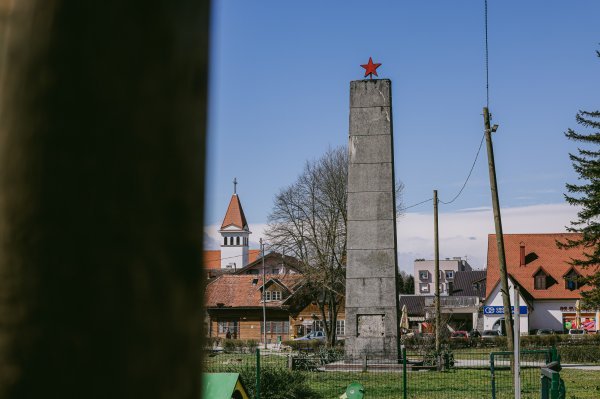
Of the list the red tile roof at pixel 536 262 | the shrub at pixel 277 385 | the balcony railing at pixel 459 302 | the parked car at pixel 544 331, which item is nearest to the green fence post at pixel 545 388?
the shrub at pixel 277 385

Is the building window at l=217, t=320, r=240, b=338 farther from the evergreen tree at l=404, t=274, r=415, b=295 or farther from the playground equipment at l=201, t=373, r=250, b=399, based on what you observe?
the playground equipment at l=201, t=373, r=250, b=399

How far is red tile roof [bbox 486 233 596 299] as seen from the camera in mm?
66812

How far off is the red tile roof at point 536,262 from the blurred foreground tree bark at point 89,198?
67.3 metres

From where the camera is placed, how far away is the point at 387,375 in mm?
23719

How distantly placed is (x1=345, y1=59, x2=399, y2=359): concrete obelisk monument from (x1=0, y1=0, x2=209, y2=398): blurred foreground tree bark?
2426 centimetres

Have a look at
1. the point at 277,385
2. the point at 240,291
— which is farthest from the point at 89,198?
the point at 240,291

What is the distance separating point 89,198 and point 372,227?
80.6ft

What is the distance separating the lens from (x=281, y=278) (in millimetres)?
72250

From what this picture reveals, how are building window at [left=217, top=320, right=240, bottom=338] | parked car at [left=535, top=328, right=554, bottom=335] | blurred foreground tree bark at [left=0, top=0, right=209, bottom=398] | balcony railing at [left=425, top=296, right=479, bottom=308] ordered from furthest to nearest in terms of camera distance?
balcony railing at [left=425, top=296, right=479, bottom=308], building window at [left=217, top=320, right=240, bottom=338], parked car at [left=535, top=328, right=554, bottom=335], blurred foreground tree bark at [left=0, top=0, right=209, bottom=398]

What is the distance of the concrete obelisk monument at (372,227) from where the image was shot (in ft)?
82.6

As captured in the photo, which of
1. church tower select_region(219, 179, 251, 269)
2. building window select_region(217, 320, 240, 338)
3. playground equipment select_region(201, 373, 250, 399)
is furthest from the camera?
church tower select_region(219, 179, 251, 269)

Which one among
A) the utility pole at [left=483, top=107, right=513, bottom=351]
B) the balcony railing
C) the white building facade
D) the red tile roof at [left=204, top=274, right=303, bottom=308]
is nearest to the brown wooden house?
the red tile roof at [left=204, top=274, right=303, bottom=308]

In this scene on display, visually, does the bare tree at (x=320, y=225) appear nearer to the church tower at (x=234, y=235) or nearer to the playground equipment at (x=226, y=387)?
the playground equipment at (x=226, y=387)

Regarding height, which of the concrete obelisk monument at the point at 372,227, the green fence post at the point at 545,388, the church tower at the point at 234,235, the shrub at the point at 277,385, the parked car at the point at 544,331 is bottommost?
the shrub at the point at 277,385
